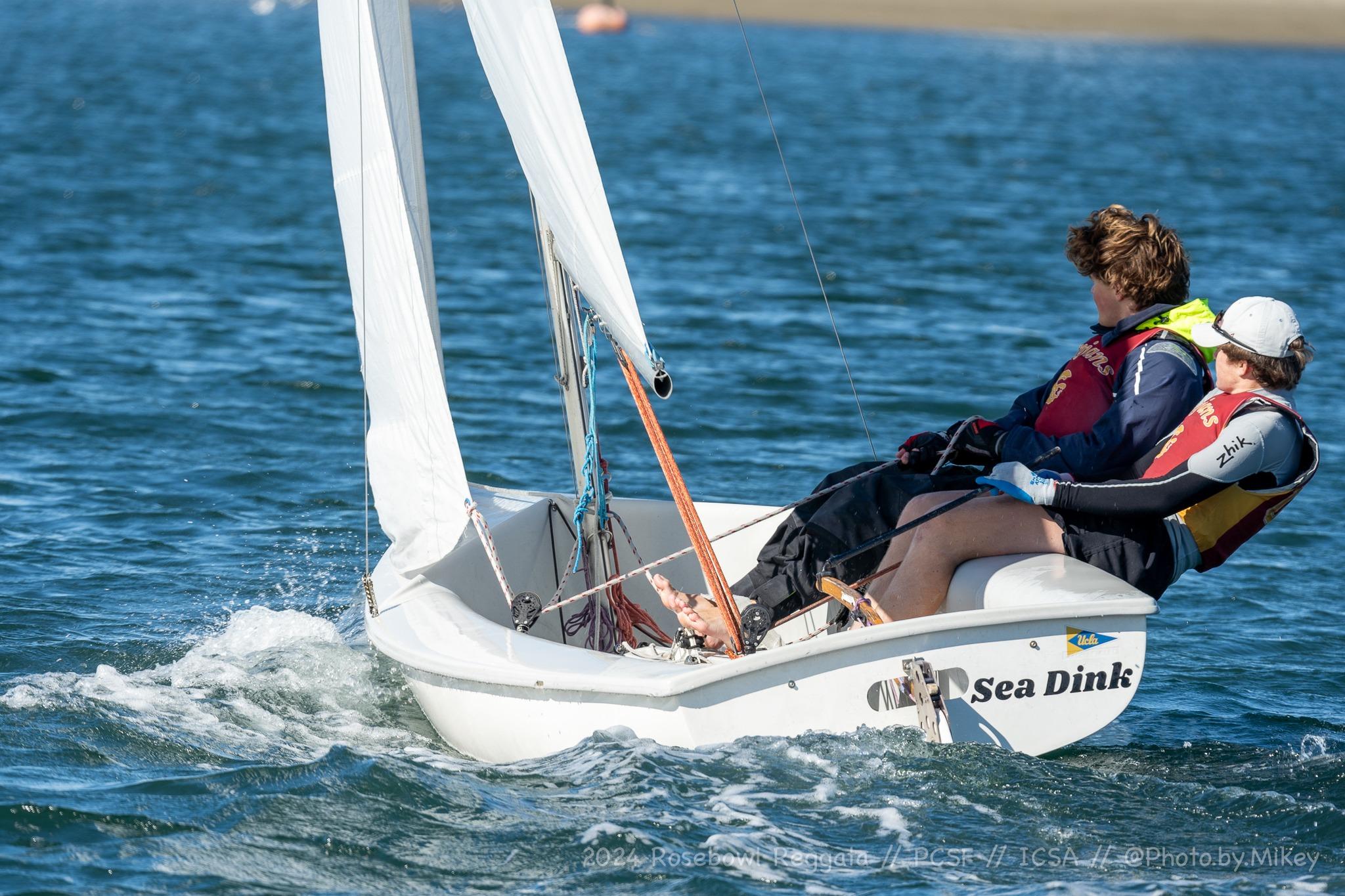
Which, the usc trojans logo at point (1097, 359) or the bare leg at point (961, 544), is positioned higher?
the usc trojans logo at point (1097, 359)

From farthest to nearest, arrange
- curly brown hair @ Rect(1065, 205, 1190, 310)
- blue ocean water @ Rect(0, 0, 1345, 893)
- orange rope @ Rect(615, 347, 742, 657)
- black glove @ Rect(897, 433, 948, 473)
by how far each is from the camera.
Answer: black glove @ Rect(897, 433, 948, 473) → curly brown hair @ Rect(1065, 205, 1190, 310) → orange rope @ Rect(615, 347, 742, 657) → blue ocean water @ Rect(0, 0, 1345, 893)

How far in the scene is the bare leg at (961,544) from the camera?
3889 millimetres

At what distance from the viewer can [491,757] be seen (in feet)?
12.5

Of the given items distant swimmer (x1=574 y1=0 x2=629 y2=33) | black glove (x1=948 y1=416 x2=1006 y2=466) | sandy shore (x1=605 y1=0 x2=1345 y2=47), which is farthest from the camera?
sandy shore (x1=605 y1=0 x2=1345 y2=47)

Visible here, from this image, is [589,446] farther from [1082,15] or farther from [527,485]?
[1082,15]

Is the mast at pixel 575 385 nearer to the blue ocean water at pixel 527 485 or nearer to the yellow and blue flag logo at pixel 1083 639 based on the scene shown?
the blue ocean water at pixel 527 485

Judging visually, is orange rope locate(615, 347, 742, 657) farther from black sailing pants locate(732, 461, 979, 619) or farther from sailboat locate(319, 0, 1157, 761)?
black sailing pants locate(732, 461, 979, 619)

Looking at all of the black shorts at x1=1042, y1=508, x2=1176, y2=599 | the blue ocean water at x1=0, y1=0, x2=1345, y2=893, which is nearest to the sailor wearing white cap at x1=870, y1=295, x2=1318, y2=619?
the black shorts at x1=1042, y1=508, x2=1176, y2=599

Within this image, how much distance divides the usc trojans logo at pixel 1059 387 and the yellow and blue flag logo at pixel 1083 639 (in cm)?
75

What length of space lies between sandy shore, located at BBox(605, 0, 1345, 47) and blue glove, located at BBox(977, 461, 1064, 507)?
45824 millimetres

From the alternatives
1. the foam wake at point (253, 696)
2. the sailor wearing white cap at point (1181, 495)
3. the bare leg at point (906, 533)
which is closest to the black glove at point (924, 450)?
the bare leg at point (906, 533)

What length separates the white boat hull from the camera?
347 centimetres

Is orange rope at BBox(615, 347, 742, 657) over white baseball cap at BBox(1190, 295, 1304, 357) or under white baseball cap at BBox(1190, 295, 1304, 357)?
under

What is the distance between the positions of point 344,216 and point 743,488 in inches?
109
